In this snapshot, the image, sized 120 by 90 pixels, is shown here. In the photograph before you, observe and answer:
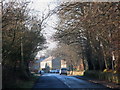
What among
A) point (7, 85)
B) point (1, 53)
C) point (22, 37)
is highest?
point (22, 37)

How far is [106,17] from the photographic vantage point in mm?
21219

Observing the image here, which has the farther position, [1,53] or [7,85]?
[1,53]

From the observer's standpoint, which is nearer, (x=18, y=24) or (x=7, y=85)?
(x=7, y=85)

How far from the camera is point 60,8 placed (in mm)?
20719

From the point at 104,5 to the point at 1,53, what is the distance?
30.2ft

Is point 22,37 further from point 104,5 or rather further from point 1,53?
point 104,5

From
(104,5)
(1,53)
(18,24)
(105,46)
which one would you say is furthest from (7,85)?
(105,46)

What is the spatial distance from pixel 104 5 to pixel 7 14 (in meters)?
7.26

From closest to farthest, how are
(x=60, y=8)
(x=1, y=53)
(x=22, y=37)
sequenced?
(x=60, y=8) < (x=1, y=53) < (x=22, y=37)

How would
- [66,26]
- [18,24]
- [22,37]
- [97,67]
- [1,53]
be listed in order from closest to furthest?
[1,53] < [18,24] < [22,37] < [66,26] < [97,67]

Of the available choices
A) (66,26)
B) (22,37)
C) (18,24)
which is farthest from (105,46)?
(18,24)

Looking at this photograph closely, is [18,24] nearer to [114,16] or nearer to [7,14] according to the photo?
[7,14]

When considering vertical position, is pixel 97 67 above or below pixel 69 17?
below

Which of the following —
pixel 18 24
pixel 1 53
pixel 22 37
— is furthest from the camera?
pixel 22 37
